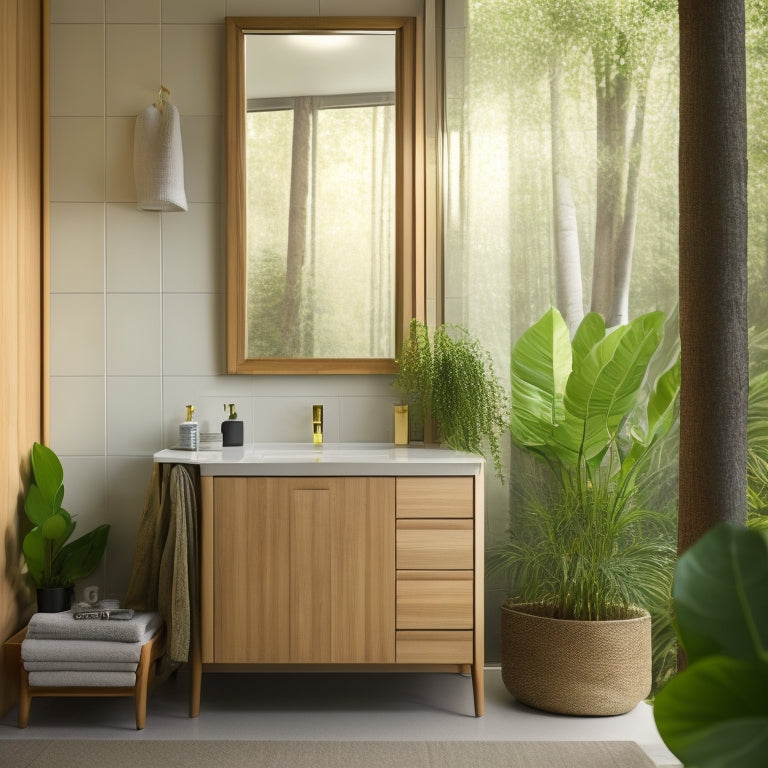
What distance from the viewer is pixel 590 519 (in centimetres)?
295

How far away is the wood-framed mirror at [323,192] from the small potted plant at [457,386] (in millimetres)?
117

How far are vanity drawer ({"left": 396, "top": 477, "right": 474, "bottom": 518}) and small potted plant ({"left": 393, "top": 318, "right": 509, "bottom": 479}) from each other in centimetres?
33

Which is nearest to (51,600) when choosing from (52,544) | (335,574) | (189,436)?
(52,544)

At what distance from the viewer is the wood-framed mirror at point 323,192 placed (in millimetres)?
3301

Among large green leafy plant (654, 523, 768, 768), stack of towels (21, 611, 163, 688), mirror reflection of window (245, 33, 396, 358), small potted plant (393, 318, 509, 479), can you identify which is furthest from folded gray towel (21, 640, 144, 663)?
large green leafy plant (654, 523, 768, 768)

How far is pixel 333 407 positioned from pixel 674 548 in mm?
1355

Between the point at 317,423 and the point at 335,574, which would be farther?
the point at 317,423

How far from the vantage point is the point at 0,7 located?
9.47 feet

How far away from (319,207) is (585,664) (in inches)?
75.0

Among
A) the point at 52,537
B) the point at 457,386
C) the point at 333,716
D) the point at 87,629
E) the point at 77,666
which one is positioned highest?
the point at 457,386

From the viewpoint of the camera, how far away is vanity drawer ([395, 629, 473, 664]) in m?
2.79

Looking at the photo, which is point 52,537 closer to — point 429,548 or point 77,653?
point 77,653

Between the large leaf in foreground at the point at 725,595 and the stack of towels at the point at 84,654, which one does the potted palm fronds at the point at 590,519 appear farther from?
the large leaf in foreground at the point at 725,595

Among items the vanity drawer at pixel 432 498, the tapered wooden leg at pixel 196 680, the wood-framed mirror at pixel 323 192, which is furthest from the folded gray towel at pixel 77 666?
the wood-framed mirror at pixel 323 192
